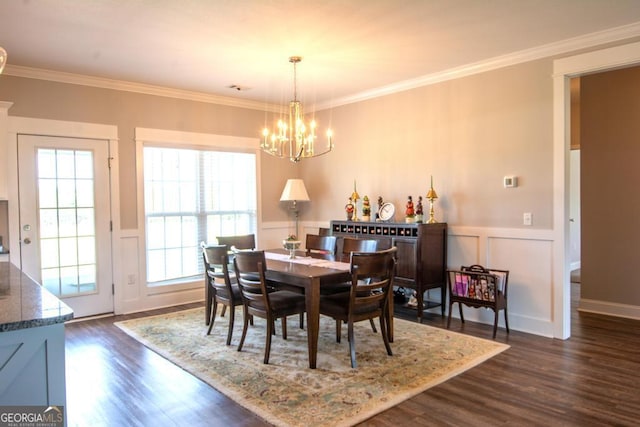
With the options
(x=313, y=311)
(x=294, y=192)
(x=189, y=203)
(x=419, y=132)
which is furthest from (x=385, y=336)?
(x=189, y=203)

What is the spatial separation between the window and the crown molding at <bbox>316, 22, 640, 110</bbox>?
73.9 inches

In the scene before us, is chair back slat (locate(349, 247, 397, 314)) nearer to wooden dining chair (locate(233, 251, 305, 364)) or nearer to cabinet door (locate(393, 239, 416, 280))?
wooden dining chair (locate(233, 251, 305, 364))

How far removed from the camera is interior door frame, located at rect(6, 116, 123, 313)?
430 centimetres

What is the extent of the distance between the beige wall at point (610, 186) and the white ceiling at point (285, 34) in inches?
52.7

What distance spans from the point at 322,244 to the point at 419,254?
0.98 meters

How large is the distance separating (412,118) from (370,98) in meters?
0.71

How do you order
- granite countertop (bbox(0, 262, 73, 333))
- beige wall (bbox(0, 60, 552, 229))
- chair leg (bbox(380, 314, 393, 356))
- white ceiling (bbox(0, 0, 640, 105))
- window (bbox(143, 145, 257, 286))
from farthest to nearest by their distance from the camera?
window (bbox(143, 145, 257, 286))
beige wall (bbox(0, 60, 552, 229))
chair leg (bbox(380, 314, 393, 356))
white ceiling (bbox(0, 0, 640, 105))
granite countertop (bbox(0, 262, 73, 333))

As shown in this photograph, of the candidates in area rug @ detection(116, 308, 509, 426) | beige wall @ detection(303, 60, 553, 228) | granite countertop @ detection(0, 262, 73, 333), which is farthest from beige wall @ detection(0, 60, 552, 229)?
granite countertop @ detection(0, 262, 73, 333)

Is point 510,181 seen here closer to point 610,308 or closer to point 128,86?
point 610,308

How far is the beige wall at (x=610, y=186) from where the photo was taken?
Answer: 462 centimetres

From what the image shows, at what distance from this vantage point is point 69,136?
15.1 feet

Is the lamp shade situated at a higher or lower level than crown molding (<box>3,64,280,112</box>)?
lower

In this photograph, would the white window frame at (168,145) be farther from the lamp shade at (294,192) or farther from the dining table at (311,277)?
the dining table at (311,277)

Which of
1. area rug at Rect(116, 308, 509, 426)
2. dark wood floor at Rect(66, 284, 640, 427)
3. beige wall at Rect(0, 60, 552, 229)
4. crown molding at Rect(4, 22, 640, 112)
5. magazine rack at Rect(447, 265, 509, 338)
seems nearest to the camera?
dark wood floor at Rect(66, 284, 640, 427)
